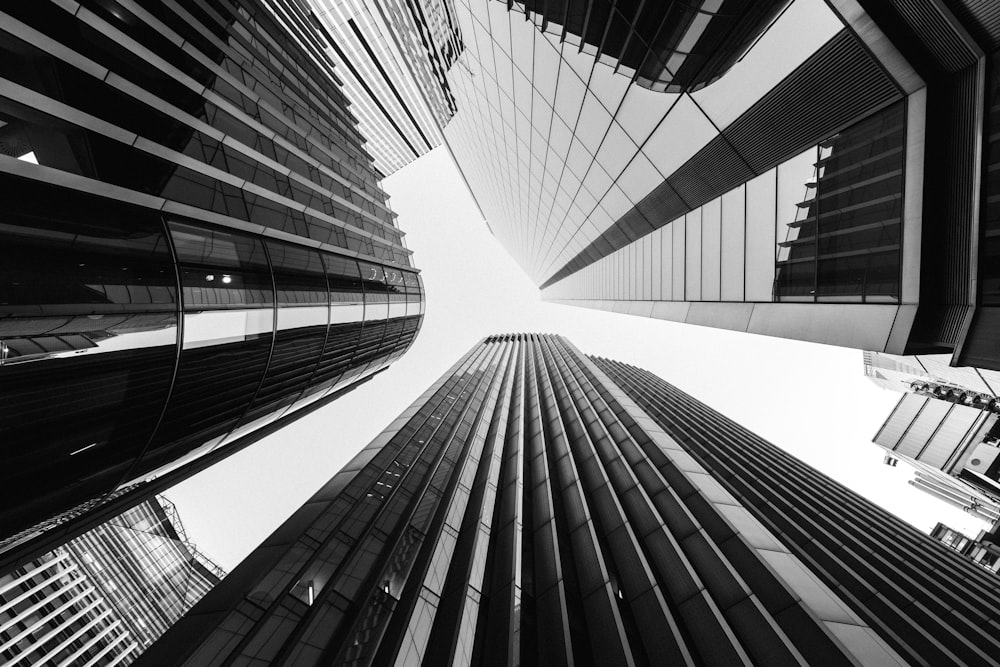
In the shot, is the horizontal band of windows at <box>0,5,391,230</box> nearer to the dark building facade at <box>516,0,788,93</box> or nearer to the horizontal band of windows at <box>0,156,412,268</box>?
the horizontal band of windows at <box>0,156,412,268</box>

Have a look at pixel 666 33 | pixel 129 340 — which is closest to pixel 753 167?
pixel 666 33

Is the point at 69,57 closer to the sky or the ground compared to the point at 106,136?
closer to the sky

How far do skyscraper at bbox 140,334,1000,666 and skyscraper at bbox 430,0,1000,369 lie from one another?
5.78 m

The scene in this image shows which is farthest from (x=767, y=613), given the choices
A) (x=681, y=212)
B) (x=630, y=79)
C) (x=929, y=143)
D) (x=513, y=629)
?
(x=630, y=79)

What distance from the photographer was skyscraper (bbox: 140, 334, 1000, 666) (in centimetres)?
776

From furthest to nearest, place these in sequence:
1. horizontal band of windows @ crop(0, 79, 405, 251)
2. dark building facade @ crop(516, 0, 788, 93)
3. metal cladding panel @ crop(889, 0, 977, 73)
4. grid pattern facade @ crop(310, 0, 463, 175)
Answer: grid pattern facade @ crop(310, 0, 463, 175), dark building facade @ crop(516, 0, 788, 93), horizontal band of windows @ crop(0, 79, 405, 251), metal cladding panel @ crop(889, 0, 977, 73)

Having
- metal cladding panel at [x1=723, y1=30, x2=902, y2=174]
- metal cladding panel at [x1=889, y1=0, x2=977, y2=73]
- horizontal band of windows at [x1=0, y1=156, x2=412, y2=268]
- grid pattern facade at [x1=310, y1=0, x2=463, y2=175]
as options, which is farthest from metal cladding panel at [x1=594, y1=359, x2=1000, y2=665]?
grid pattern facade at [x1=310, y1=0, x2=463, y2=175]

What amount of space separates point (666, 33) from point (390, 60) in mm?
89287

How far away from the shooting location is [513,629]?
8672 mm

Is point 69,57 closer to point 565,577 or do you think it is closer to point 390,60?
point 565,577

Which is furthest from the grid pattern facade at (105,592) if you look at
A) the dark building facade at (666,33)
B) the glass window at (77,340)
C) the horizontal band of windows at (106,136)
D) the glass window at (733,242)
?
the glass window at (733,242)

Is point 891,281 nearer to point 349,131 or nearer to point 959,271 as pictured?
point 959,271

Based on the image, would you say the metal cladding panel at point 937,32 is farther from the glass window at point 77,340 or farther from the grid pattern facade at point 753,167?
the glass window at point 77,340

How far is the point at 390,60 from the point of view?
261ft
